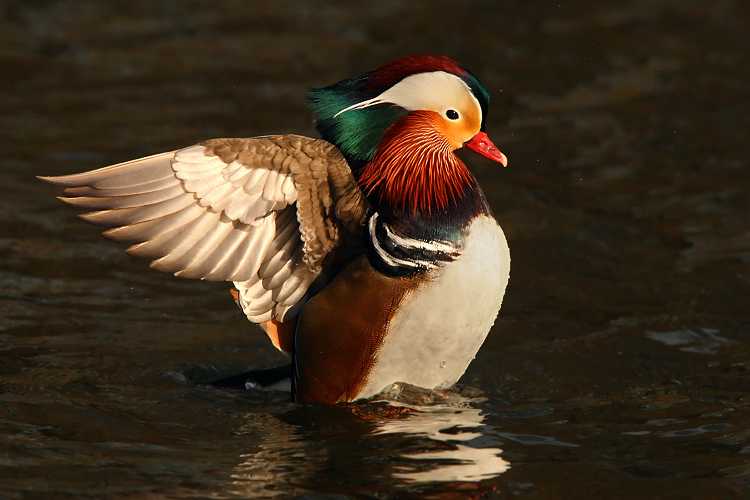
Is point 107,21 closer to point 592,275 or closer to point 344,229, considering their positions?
point 592,275

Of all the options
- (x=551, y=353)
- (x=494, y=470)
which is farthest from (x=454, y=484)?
(x=551, y=353)

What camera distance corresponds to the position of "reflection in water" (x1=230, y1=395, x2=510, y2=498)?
3.75m

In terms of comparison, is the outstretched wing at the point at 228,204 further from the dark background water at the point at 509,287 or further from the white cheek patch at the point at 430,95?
the dark background water at the point at 509,287

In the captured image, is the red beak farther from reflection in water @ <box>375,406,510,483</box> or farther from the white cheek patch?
reflection in water @ <box>375,406,510,483</box>

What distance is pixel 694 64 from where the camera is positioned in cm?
1016

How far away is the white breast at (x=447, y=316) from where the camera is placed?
13.9 ft

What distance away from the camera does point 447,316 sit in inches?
167

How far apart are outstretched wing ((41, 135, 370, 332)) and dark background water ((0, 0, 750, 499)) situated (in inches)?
30.2

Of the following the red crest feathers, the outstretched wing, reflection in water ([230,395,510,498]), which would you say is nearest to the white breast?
reflection in water ([230,395,510,498])

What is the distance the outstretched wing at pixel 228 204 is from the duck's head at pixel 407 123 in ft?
0.48

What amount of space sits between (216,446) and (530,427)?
1.36 meters

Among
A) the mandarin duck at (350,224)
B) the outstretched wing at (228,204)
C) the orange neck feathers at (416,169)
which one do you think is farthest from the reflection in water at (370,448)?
the orange neck feathers at (416,169)

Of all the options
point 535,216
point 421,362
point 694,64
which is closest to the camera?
point 421,362

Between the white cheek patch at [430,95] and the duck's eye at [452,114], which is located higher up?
the white cheek patch at [430,95]
